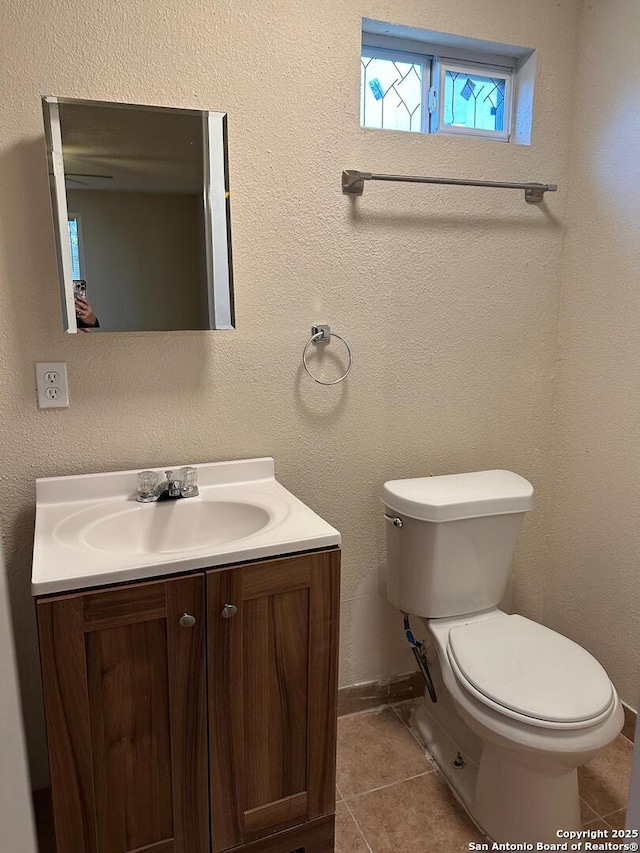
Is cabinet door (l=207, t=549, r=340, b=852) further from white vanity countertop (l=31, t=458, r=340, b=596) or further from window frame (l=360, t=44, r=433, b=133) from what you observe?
window frame (l=360, t=44, r=433, b=133)

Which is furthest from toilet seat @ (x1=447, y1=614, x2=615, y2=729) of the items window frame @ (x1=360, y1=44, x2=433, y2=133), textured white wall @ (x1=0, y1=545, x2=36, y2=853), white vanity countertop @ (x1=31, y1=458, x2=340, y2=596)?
window frame @ (x1=360, y1=44, x2=433, y2=133)

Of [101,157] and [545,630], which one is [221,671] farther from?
[101,157]

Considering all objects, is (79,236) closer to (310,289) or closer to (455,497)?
(310,289)

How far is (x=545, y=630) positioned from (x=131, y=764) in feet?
3.58

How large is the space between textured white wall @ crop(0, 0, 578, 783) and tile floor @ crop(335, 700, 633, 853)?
22 centimetres

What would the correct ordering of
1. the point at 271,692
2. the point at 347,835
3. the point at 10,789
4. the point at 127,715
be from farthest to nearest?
1. the point at 347,835
2. the point at 271,692
3. the point at 127,715
4. the point at 10,789

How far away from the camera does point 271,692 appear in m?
1.29

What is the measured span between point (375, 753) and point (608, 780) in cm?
66

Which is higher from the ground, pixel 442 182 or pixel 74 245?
pixel 442 182

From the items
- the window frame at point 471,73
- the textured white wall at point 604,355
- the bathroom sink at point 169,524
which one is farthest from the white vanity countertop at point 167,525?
the window frame at point 471,73

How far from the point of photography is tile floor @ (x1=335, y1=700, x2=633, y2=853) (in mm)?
1534

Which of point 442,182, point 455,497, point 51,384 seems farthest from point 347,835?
point 442,182

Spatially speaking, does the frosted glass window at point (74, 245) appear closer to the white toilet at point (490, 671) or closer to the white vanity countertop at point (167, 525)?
the white vanity countertop at point (167, 525)

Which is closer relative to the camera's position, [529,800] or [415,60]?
[529,800]
